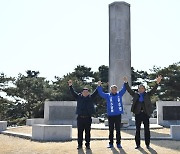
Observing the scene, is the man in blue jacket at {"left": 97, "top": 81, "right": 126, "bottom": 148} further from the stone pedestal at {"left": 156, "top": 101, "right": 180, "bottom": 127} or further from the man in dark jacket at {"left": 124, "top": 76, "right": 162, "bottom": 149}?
the stone pedestal at {"left": 156, "top": 101, "right": 180, "bottom": 127}

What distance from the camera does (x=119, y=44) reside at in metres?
14.2

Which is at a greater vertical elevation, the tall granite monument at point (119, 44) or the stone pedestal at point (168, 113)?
the tall granite monument at point (119, 44)

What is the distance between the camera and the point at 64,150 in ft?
21.5

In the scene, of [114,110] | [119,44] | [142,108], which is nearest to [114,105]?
[114,110]

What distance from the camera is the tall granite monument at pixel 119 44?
14.1m

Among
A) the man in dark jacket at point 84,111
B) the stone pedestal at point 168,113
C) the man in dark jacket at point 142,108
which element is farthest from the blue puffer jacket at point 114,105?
the stone pedestal at point 168,113

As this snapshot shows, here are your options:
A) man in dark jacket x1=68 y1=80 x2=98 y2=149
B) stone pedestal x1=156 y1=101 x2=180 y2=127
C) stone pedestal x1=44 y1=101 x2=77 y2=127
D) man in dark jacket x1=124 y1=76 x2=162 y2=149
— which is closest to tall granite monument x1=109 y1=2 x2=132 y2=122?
stone pedestal x1=156 y1=101 x2=180 y2=127

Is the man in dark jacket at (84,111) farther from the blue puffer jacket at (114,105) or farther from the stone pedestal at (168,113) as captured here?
the stone pedestal at (168,113)

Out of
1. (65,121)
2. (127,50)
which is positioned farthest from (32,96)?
(127,50)

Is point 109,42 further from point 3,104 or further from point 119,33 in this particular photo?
point 3,104

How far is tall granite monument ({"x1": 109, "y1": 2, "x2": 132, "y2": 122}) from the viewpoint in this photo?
46.2 ft

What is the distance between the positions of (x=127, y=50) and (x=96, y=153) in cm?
897

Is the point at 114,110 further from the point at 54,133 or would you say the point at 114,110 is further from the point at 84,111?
the point at 54,133

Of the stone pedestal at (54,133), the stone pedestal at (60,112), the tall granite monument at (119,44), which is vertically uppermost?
the tall granite monument at (119,44)
